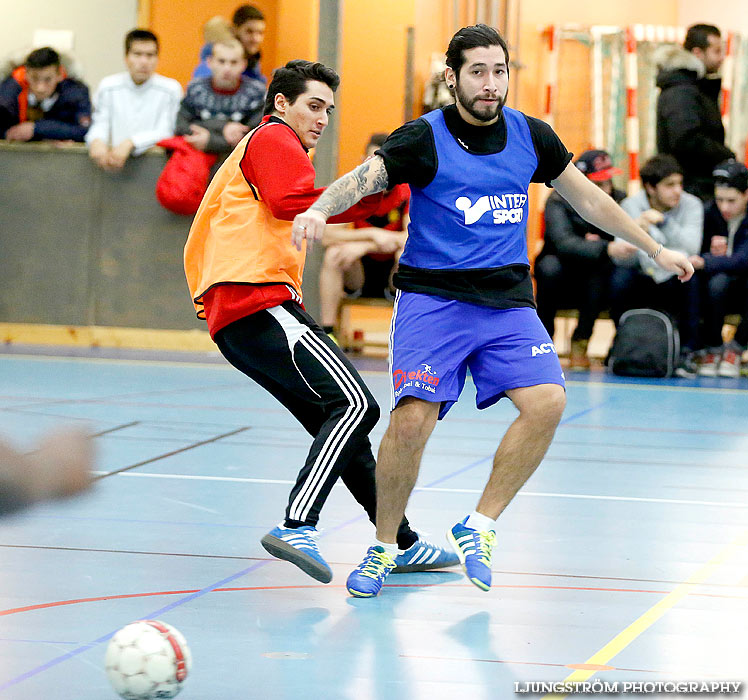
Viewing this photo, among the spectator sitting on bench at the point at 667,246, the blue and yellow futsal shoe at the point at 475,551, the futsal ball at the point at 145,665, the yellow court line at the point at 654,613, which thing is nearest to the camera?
the futsal ball at the point at 145,665

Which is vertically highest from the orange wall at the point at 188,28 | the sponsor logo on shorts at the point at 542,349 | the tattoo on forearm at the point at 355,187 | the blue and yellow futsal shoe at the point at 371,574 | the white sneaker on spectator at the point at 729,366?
the orange wall at the point at 188,28

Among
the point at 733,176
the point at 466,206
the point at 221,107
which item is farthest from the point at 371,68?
the point at 466,206

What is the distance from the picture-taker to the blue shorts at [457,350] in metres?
4.25

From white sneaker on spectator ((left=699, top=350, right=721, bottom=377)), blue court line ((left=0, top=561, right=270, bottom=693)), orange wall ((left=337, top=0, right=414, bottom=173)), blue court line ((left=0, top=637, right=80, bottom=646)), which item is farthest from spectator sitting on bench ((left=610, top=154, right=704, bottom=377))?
blue court line ((left=0, top=637, right=80, bottom=646))

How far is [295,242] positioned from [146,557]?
1386 millimetres

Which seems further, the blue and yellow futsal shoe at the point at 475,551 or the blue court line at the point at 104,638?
the blue and yellow futsal shoe at the point at 475,551

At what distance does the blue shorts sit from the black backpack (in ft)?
23.3

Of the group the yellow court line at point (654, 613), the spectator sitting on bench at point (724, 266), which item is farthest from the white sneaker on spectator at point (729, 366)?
the yellow court line at point (654, 613)

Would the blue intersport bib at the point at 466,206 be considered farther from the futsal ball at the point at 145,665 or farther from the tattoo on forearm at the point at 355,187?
the futsal ball at the point at 145,665

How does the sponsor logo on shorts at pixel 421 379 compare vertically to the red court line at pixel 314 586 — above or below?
above

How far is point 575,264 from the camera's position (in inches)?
452

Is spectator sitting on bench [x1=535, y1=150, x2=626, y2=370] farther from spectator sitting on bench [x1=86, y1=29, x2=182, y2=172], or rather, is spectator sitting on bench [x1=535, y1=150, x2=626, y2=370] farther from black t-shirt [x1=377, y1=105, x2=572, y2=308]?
black t-shirt [x1=377, y1=105, x2=572, y2=308]

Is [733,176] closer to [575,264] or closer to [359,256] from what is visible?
[575,264]

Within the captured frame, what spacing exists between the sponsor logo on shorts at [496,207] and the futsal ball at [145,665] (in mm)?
1848
